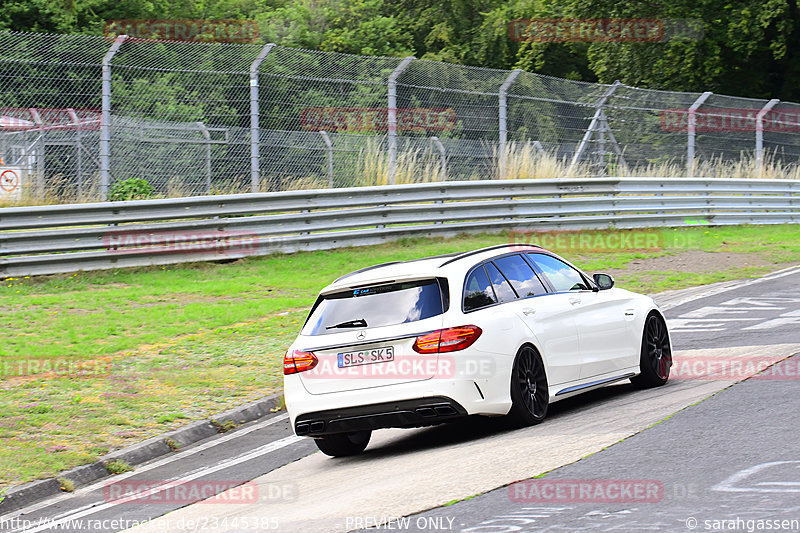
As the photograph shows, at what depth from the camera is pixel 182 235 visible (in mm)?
17547

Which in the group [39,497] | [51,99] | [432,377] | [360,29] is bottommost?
[39,497]

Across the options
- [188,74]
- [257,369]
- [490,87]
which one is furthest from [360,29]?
[257,369]

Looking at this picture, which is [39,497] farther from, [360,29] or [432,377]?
[360,29]

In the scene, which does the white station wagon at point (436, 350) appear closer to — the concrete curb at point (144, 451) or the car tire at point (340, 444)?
the car tire at point (340, 444)

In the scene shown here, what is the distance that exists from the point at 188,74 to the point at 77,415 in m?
9.54

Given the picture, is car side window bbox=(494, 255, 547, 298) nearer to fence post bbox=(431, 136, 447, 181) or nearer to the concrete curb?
the concrete curb

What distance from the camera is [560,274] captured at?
9.48 metres

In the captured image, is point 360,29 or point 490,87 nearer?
point 490,87

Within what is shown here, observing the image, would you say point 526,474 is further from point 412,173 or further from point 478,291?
point 412,173

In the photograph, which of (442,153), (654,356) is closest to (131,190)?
(442,153)

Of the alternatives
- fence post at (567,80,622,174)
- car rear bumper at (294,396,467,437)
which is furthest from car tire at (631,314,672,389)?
fence post at (567,80,622,174)

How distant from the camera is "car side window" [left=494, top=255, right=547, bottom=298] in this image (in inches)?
348

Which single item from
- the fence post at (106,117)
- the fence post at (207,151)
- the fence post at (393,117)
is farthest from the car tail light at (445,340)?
the fence post at (393,117)

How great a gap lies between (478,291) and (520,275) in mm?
738
